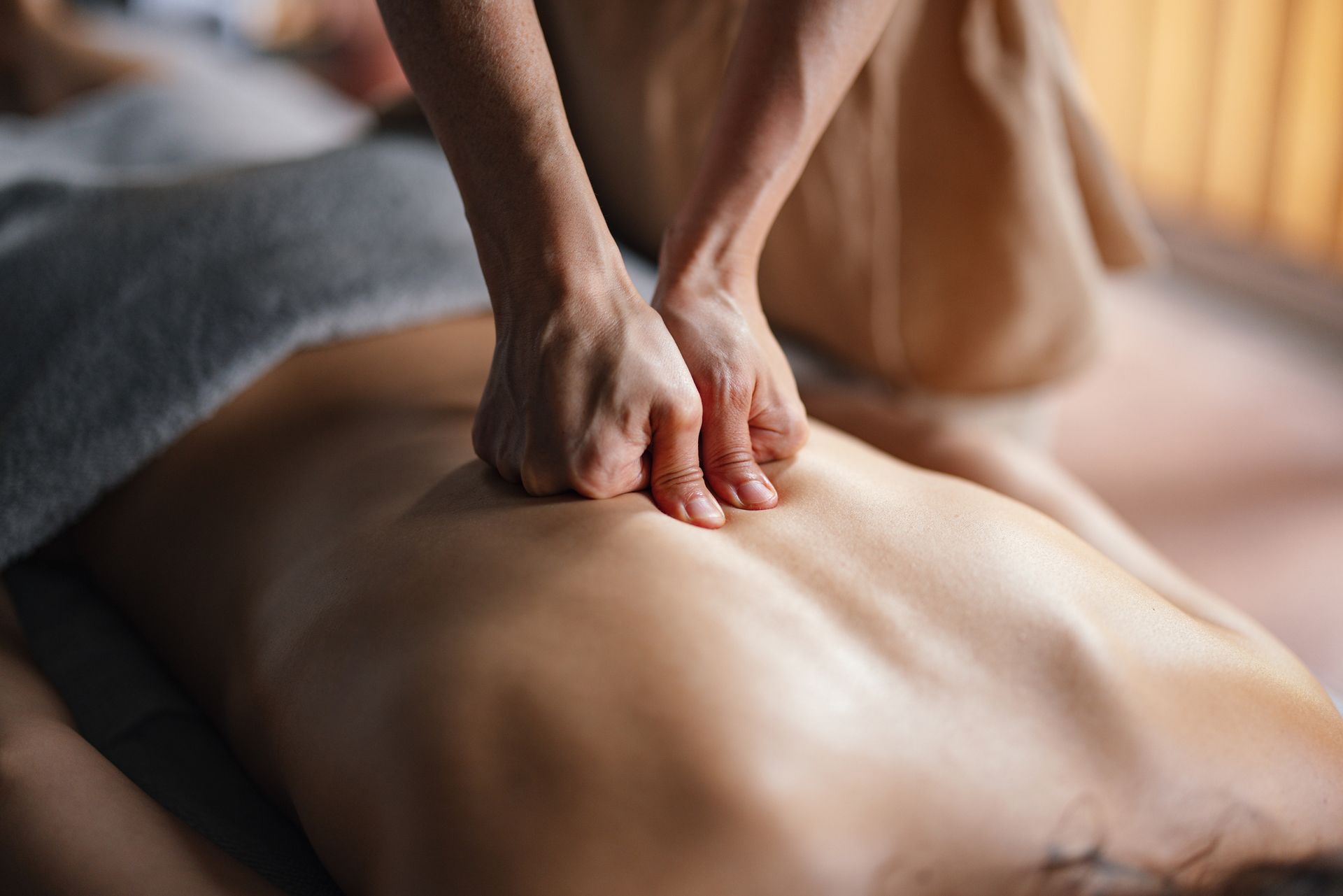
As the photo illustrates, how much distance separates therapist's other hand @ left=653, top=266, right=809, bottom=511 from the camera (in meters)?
0.73

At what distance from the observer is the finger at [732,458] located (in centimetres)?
71

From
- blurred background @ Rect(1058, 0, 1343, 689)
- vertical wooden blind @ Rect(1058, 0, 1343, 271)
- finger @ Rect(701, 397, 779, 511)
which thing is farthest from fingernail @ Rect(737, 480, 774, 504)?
vertical wooden blind @ Rect(1058, 0, 1343, 271)

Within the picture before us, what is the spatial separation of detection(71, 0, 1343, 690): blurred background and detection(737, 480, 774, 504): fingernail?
950 millimetres

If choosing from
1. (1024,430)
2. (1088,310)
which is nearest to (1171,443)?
(1024,430)

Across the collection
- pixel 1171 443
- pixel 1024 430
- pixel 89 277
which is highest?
pixel 89 277

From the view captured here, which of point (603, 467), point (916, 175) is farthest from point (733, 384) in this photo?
point (916, 175)

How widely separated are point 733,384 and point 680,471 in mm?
73

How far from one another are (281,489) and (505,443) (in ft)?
0.67

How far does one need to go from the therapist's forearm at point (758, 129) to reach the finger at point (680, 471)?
0.17 m

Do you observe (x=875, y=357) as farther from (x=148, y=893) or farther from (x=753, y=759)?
(x=148, y=893)

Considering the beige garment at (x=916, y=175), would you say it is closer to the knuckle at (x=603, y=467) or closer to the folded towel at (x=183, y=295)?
the folded towel at (x=183, y=295)

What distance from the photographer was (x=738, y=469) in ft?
2.37

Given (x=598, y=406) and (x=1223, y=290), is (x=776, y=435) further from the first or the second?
(x=1223, y=290)

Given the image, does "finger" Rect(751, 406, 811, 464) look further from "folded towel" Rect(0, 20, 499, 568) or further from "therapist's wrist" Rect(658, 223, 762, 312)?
"folded towel" Rect(0, 20, 499, 568)
